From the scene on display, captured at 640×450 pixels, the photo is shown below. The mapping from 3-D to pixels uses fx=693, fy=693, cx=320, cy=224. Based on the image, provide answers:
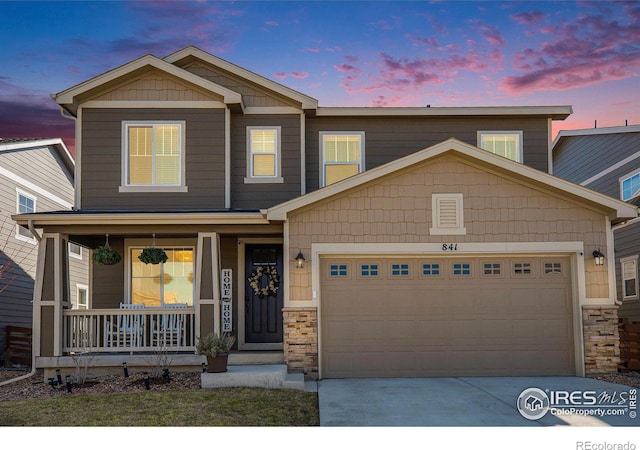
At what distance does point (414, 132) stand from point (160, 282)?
6.55 metres

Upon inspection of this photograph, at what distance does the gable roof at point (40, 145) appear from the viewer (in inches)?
706

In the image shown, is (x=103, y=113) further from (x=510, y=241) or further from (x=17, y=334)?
(x=510, y=241)

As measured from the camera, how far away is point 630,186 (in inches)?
717

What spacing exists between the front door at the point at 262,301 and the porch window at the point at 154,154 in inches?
90.3

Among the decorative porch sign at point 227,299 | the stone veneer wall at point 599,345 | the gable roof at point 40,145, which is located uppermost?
the gable roof at point 40,145

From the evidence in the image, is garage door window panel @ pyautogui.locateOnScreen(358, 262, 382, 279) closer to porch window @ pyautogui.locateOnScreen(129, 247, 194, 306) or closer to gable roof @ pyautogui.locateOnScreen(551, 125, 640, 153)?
porch window @ pyautogui.locateOnScreen(129, 247, 194, 306)

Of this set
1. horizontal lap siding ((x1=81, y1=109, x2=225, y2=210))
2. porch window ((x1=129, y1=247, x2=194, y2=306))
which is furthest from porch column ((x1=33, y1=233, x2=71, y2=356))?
porch window ((x1=129, y1=247, x2=194, y2=306))

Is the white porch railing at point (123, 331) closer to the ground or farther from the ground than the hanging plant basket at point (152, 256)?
closer to the ground

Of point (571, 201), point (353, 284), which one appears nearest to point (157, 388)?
point (353, 284)

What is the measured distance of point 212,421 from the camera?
918cm

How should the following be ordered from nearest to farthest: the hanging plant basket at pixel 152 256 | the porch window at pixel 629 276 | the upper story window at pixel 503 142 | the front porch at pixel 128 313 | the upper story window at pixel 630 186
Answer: the front porch at pixel 128 313 → the hanging plant basket at pixel 152 256 → the upper story window at pixel 503 142 → the upper story window at pixel 630 186 → the porch window at pixel 629 276

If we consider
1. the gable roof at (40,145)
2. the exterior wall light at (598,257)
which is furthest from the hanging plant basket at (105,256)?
the exterior wall light at (598,257)

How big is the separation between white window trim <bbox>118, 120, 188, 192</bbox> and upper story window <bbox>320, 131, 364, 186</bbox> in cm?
302

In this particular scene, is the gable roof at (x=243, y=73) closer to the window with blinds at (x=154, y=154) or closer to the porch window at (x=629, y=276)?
the window with blinds at (x=154, y=154)
